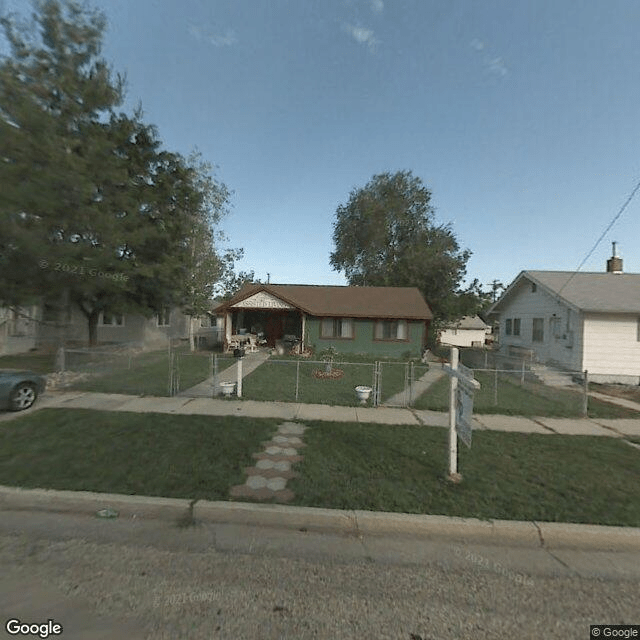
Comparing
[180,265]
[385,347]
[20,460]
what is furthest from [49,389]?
[385,347]

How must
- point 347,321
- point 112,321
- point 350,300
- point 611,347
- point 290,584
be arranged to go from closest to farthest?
point 290,584
point 611,347
point 347,321
point 112,321
point 350,300

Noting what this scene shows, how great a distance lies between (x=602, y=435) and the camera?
22.4 feet

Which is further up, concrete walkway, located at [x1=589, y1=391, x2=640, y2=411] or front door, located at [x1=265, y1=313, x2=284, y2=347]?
front door, located at [x1=265, y1=313, x2=284, y2=347]

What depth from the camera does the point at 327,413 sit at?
7.73m

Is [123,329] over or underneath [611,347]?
underneath

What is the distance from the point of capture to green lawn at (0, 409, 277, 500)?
13.7 feet

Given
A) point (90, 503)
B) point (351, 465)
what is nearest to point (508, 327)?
point (351, 465)

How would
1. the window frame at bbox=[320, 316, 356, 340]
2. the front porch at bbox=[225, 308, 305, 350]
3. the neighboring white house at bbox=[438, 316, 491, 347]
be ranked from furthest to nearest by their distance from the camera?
1. the neighboring white house at bbox=[438, 316, 491, 347]
2. the window frame at bbox=[320, 316, 356, 340]
3. the front porch at bbox=[225, 308, 305, 350]

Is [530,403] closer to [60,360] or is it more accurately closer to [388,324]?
[388,324]

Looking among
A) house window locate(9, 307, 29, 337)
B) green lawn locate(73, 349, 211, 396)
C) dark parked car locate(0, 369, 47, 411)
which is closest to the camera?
dark parked car locate(0, 369, 47, 411)

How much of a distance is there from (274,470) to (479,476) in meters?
2.86

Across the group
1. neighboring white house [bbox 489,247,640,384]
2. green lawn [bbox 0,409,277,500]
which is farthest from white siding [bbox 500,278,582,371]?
green lawn [bbox 0,409,277,500]

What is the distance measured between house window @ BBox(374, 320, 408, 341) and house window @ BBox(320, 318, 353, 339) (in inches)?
66.3

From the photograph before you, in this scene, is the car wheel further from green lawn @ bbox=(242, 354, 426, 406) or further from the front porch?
the front porch
